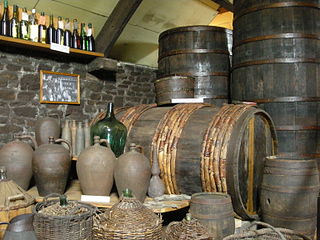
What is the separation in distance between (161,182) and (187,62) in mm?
2045

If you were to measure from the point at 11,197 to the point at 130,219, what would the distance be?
107 cm

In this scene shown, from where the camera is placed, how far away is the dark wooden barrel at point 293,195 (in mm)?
2779

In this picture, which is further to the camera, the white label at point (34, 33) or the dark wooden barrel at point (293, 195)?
the white label at point (34, 33)

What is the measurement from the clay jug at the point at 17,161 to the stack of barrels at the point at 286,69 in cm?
256

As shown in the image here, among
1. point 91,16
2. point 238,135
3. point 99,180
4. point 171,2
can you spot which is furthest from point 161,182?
point 171,2

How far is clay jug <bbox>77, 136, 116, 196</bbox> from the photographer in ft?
9.09

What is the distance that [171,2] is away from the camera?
5.88 metres

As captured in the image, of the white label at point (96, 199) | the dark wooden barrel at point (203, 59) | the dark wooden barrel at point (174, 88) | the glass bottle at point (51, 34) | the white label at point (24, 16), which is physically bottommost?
the white label at point (96, 199)

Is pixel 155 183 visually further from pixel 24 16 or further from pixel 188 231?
pixel 24 16

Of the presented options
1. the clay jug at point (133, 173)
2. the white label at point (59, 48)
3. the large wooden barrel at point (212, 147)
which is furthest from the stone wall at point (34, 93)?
the clay jug at point (133, 173)

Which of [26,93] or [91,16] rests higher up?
[91,16]

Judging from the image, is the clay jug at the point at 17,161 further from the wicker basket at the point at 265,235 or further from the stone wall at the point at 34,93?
the wicker basket at the point at 265,235

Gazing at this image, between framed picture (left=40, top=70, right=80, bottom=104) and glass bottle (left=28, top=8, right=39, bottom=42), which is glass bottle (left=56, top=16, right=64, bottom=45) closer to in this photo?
glass bottle (left=28, top=8, right=39, bottom=42)

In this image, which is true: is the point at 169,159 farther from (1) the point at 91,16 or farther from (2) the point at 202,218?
(1) the point at 91,16
